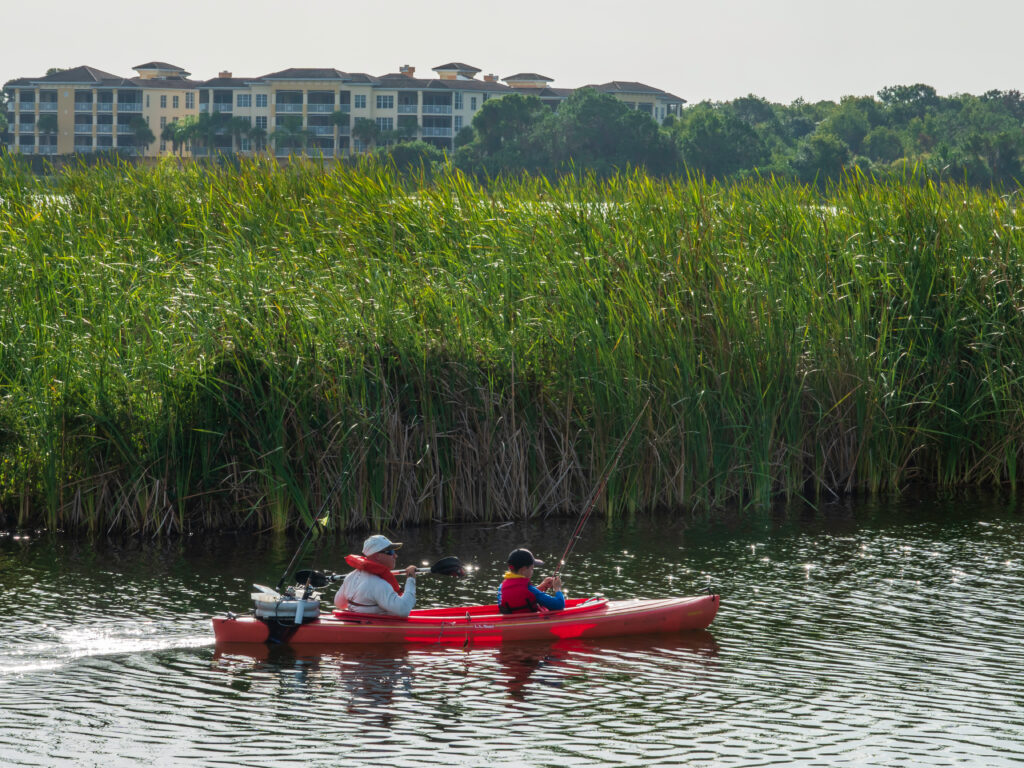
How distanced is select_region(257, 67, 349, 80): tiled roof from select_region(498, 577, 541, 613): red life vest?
128 metres

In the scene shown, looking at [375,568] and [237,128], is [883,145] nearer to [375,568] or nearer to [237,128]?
[237,128]

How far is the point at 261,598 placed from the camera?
990cm

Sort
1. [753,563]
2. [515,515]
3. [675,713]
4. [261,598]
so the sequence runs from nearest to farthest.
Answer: [675,713] → [261,598] → [753,563] → [515,515]

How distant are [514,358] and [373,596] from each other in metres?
3.97

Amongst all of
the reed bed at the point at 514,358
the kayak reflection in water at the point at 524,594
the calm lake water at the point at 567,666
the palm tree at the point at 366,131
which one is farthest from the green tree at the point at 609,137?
the kayak reflection in water at the point at 524,594

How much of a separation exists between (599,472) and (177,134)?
124 metres

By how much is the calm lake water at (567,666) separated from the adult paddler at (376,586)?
0.38 meters

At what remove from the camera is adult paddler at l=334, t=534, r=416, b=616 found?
10.1m

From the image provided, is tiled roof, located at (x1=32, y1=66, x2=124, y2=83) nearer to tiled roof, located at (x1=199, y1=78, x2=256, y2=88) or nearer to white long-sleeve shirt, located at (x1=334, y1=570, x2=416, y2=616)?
tiled roof, located at (x1=199, y1=78, x2=256, y2=88)

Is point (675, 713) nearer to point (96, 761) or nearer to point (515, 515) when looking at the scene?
point (96, 761)

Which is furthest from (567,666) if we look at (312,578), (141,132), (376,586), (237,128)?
(141,132)

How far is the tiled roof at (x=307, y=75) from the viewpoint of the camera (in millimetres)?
133250

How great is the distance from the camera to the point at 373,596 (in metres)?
10.2

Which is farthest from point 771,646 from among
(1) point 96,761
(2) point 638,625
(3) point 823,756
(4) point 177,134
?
(4) point 177,134
